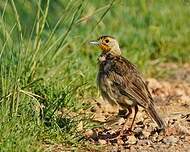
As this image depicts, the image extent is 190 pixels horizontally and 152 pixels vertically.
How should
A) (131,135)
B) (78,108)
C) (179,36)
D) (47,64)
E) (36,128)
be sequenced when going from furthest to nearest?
(179,36), (47,64), (78,108), (131,135), (36,128)

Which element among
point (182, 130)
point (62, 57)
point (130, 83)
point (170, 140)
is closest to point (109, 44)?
point (130, 83)

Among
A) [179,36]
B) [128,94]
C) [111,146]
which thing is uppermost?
A: [179,36]

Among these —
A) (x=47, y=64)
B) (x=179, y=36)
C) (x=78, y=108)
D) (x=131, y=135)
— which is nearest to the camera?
(x=131, y=135)

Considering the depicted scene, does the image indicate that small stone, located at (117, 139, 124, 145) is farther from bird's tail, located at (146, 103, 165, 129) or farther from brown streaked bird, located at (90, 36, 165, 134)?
bird's tail, located at (146, 103, 165, 129)

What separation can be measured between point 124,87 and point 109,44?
1.00 metres

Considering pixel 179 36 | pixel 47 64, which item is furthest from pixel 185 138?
pixel 179 36

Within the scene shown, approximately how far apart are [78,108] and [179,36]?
3635 mm

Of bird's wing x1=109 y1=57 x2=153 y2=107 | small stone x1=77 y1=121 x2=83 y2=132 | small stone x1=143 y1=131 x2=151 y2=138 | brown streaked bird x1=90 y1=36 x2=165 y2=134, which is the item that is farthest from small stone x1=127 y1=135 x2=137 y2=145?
small stone x1=77 y1=121 x2=83 y2=132

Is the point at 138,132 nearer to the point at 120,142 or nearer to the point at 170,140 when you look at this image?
the point at 120,142

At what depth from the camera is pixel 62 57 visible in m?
9.82

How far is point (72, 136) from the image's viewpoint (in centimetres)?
750

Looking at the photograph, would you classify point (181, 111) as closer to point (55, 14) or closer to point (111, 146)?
point (111, 146)

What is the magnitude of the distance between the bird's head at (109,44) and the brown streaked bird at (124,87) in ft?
1.33

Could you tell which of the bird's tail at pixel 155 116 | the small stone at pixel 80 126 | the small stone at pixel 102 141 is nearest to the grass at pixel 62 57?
the small stone at pixel 80 126
